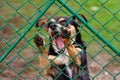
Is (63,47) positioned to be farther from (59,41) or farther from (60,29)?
(59,41)

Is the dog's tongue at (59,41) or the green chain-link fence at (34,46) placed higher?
the green chain-link fence at (34,46)

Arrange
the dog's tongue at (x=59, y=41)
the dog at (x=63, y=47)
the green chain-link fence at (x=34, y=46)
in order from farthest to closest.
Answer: the green chain-link fence at (x=34, y=46)
the dog's tongue at (x=59, y=41)
the dog at (x=63, y=47)

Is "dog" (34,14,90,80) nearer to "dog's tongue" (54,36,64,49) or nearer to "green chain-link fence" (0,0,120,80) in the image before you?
"dog's tongue" (54,36,64,49)

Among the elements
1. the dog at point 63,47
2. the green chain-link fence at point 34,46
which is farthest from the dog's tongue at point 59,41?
the green chain-link fence at point 34,46

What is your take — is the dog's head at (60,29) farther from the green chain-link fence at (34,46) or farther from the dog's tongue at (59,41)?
the green chain-link fence at (34,46)

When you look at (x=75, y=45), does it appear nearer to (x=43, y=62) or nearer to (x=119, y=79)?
(x=43, y=62)

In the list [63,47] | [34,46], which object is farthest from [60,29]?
[34,46]

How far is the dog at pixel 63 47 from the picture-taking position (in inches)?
191

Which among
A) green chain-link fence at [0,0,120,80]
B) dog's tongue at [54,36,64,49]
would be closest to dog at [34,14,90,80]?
dog's tongue at [54,36,64,49]

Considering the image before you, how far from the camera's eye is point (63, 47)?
4.87 meters

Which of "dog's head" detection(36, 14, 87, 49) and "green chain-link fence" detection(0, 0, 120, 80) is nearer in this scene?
"dog's head" detection(36, 14, 87, 49)

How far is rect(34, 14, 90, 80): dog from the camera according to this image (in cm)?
485

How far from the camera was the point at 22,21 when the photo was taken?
29.1 ft

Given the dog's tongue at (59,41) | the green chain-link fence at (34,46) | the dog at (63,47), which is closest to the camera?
the dog at (63,47)
